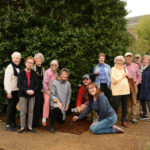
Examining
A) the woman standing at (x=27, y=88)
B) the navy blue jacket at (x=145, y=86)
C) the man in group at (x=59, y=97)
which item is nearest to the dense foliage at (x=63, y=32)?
the man in group at (x=59, y=97)

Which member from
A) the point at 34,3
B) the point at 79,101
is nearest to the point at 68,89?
the point at 79,101

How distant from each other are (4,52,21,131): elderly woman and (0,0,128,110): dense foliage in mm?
881

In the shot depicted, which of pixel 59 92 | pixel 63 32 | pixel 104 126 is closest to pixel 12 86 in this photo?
pixel 59 92

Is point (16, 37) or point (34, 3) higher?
point (34, 3)

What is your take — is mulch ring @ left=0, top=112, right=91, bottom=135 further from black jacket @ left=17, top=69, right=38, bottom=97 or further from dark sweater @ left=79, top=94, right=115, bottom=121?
black jacket @ left=17, top=69, right=38, bottom=97

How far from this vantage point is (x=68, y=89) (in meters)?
5.62

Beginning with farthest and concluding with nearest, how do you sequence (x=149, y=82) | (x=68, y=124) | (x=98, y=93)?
(x=149, y=82) < (x=68, y=124) < (x=98, y=93)

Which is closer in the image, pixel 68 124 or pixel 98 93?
pixel 98 93

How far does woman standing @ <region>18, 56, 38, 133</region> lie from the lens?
5204mm

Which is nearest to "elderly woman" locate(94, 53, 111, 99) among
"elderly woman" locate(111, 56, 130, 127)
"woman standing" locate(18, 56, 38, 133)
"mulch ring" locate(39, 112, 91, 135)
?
"elderly woman" locate(111, 56, 130, 127)

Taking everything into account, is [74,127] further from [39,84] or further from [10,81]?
[10,81]

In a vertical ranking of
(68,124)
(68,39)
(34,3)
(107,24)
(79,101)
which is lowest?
(68,124)

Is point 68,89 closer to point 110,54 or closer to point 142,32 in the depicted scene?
point 110,54

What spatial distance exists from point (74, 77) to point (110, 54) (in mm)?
1452
